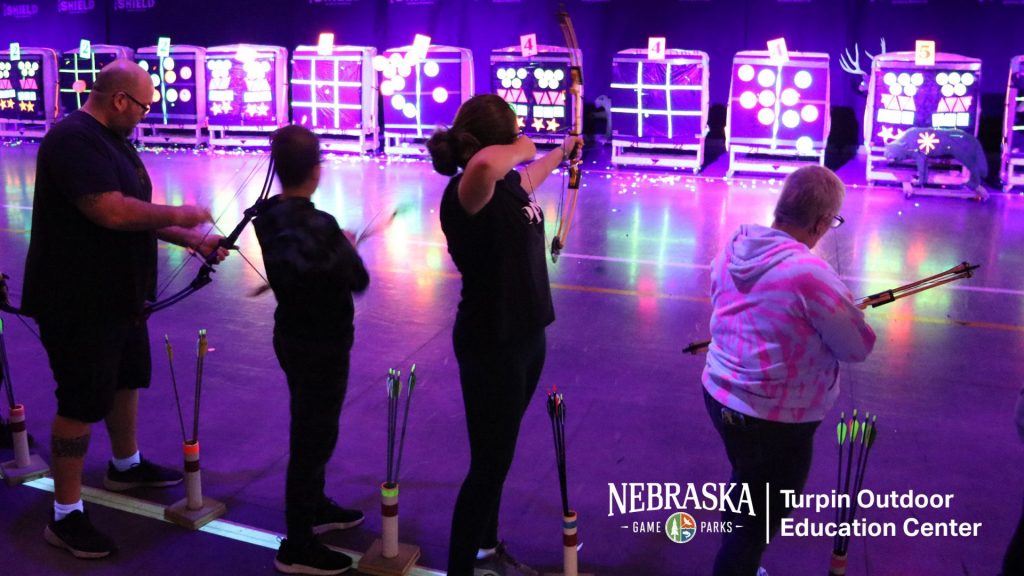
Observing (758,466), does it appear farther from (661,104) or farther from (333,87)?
(333,87)

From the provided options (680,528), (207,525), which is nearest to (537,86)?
(680,528)

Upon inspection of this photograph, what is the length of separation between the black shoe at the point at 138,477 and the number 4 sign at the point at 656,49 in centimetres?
968

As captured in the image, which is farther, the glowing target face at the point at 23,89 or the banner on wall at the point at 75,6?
the banner on wall at the point at 75,6

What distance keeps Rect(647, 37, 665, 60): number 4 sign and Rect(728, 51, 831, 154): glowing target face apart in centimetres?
92

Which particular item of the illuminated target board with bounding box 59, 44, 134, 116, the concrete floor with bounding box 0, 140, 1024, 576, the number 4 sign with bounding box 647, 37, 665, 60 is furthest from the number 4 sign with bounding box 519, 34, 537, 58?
the illuminated target board with bounding box 59, 44, 134, 116

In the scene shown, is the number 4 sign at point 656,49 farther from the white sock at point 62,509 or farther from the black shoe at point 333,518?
the white sock at point 62,509

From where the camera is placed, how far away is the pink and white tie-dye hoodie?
2.08m

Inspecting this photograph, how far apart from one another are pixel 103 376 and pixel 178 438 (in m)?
0.96

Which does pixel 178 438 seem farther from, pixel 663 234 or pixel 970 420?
pixel 663 234

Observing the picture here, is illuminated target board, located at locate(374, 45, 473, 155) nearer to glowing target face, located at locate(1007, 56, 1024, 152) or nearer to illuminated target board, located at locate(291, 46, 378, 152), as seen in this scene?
illuminated target board, located at locate(291, 46, 378, 152)

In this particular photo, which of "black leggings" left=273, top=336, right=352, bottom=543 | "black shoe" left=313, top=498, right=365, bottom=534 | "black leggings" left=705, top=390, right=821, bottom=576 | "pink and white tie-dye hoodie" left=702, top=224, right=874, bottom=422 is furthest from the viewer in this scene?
"black shoe" left=313, top=498, right=365, bottom=534

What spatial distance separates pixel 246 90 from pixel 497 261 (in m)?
12.9

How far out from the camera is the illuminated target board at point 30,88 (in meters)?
15.3

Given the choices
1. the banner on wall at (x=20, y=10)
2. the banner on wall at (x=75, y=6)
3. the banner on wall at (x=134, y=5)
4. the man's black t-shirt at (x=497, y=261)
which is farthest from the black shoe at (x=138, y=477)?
the banner on wall at (x=20, y=10)
